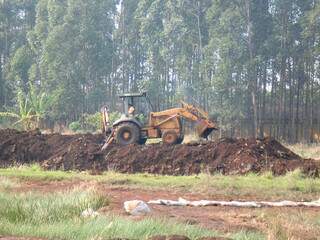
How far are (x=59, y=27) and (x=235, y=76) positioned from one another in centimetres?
1405

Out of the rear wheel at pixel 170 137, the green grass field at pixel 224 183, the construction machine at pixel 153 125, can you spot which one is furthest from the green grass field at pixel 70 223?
the construction machine at pixel 153 125

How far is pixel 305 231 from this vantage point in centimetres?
863

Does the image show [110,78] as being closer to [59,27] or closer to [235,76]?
[59,27]

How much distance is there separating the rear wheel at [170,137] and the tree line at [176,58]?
10891mm

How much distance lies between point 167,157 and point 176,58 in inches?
829

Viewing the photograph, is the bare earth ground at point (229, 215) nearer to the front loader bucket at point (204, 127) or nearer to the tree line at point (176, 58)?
the front loader bucket at point (204, 127)

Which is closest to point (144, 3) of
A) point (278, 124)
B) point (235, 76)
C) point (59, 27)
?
point (59, 27)

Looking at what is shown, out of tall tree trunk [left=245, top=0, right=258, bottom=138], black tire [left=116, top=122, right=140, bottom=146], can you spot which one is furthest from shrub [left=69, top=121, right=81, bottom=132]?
black tire [left=116, top=122, right=140, bottom=146]

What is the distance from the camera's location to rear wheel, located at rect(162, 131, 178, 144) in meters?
21.8

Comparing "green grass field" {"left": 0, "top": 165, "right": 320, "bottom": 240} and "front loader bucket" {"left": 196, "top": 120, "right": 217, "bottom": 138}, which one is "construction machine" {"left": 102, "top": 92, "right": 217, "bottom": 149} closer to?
"front loader bucket" {"left": 196, "top": 120, "right": 217, "bottom": 138}

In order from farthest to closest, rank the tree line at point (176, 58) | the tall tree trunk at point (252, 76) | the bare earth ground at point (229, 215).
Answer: the tree line at point (176, 58) < the tall tree trunk at point (252, 76) < the bare earth ground at point (229, 215)

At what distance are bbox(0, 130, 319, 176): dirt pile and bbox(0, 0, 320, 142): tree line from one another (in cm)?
1142

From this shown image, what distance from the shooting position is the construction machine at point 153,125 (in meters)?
22.0

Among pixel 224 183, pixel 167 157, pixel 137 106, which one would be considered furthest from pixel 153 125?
pixel 224 183
